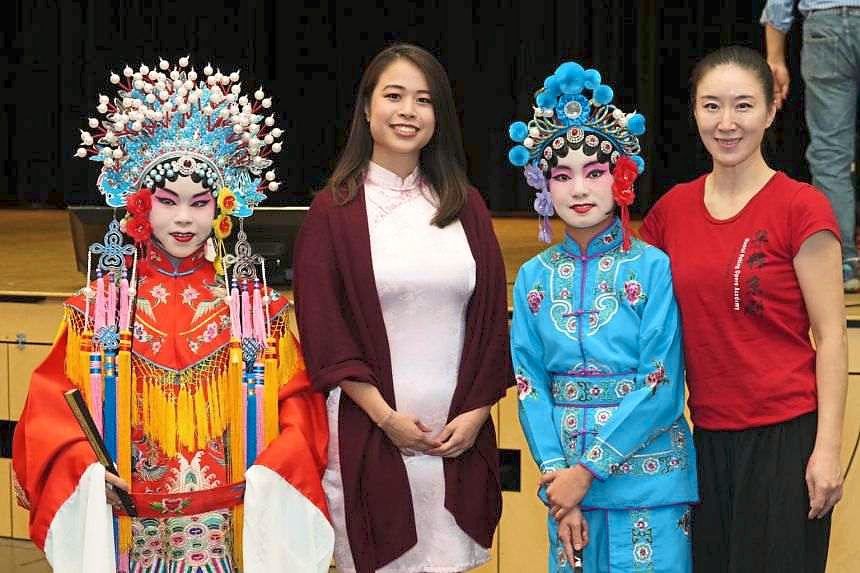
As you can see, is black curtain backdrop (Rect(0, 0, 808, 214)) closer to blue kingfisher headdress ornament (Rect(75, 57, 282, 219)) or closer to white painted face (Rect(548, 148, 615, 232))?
white painted face (Rect(548, 148, 615, 232))

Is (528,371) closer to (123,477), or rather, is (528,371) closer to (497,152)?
(123,477)

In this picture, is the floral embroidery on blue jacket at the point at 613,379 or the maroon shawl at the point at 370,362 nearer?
the floral embroidery on blue jacket at the point at 613,379

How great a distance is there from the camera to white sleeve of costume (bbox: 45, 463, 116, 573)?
245cm

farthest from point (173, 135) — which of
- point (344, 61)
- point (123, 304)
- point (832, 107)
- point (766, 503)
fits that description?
point (344, 61)

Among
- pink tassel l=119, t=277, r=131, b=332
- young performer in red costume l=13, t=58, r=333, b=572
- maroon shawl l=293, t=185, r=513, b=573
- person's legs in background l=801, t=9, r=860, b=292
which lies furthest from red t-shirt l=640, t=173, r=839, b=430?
person's legs in background l=801, t=9, r=860, b=292

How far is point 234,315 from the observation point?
2.60m

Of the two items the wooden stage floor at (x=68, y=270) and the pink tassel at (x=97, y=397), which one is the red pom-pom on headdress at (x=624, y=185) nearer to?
the pink tassel at (x=97, y=397)

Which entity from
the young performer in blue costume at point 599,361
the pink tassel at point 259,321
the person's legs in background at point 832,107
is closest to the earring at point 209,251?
the pink tassel at point 259,321

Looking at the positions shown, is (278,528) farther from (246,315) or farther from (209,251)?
(209,251)

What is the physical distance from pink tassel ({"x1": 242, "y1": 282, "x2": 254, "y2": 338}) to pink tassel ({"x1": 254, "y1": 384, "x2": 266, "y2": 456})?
101 mm

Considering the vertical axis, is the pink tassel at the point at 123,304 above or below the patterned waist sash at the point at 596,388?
above

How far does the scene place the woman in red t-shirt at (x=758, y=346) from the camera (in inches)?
94.6

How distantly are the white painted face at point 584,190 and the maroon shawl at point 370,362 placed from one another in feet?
0.75

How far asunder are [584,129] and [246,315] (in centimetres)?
72
